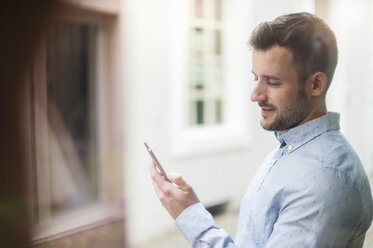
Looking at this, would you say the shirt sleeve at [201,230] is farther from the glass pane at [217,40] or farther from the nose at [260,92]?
the glass pane at [217,40]

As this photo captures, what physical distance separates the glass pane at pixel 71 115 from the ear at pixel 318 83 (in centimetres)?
218

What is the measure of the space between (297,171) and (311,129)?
0.09 m

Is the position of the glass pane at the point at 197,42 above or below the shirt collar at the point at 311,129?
above

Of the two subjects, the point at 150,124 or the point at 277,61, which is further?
the point at 150,124

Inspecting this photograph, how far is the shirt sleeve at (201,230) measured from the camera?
708mm

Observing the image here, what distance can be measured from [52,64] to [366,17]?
7.63 ft

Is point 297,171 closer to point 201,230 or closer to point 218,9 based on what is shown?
point 201,230

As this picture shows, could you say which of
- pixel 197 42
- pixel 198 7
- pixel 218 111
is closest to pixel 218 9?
pixel 198 7

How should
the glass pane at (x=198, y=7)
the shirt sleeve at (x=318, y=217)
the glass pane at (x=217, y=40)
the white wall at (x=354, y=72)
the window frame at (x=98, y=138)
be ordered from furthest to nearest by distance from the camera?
the glass pane at (x=217, y=40) → the glass pane at (x=198, y=7) → the window frame at (x=98, y=138) → the white wall at (x=354, y=72) → the shirt sleeve at (x=318, y=217)

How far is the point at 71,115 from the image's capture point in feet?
10.6

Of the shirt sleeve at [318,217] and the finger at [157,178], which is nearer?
the shirt sleeve at [318,217]

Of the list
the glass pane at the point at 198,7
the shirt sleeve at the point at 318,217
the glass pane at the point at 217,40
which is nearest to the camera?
the shirt sleeve at the point at 318,217

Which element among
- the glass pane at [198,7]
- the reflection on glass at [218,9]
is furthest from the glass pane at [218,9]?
the glass pane at [198,7]

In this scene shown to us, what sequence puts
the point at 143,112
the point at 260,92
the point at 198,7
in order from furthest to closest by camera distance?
the point at 198,7 < the point at 143,112 < the point at 260,92
